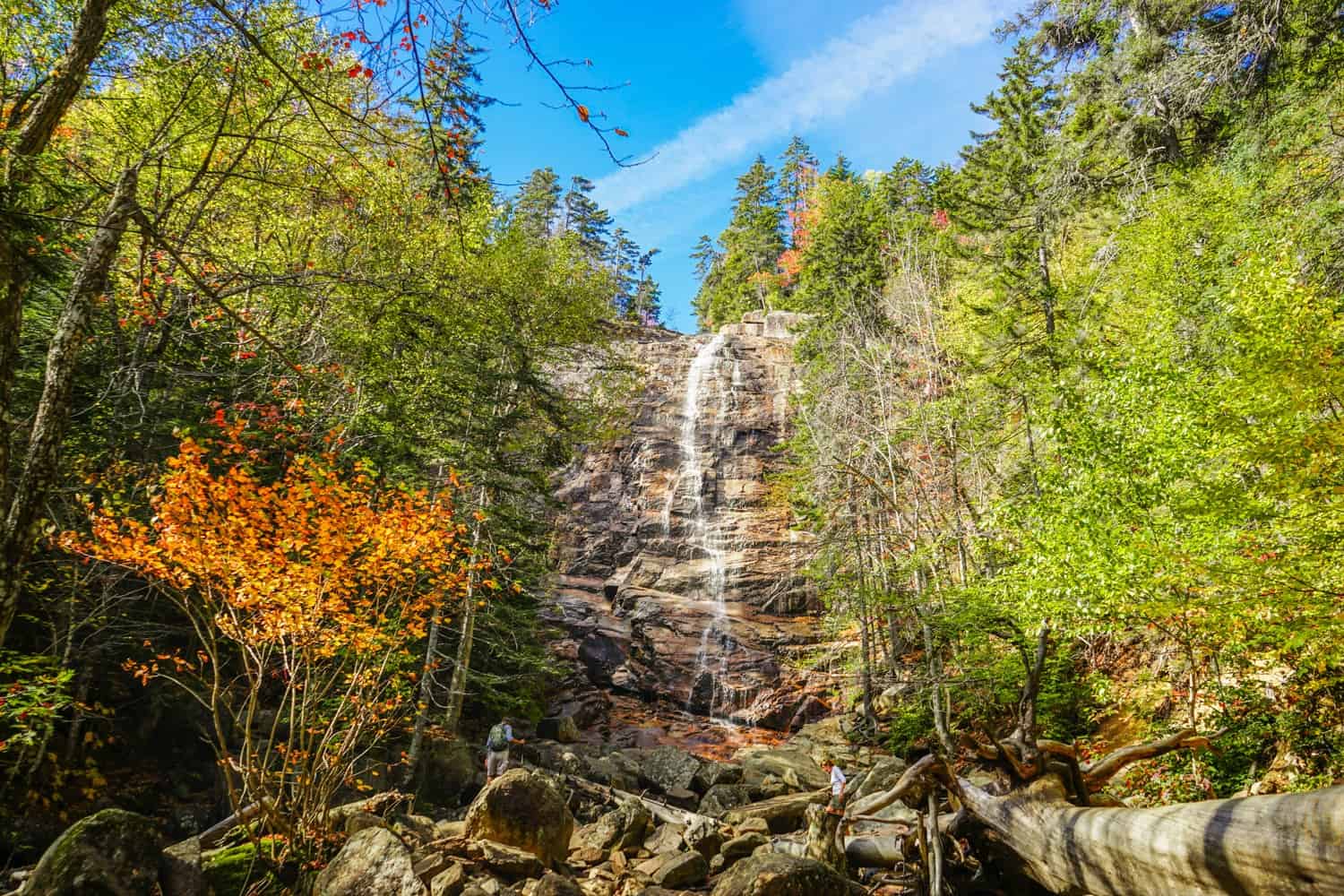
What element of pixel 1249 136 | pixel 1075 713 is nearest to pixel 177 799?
pixel 1075 713

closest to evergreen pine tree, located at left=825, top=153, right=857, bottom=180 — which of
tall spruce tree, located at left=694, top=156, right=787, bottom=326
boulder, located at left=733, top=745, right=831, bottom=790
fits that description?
tall spruce tree, located at left=694, top=156, right=787, bottom=326

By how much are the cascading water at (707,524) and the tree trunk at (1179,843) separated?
1395 centimetres

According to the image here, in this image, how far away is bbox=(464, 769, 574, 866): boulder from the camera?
786cm

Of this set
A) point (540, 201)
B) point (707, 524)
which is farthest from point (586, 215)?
point (707, 524)

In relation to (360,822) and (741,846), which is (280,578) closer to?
(360,822)

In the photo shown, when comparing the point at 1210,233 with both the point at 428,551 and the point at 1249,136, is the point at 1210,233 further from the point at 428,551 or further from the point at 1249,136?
the point at 428,551

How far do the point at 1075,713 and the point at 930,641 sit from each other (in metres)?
2.85

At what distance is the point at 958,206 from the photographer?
648 inches

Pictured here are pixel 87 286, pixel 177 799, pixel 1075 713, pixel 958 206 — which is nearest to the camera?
pixel 87 286

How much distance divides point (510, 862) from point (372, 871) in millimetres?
1900

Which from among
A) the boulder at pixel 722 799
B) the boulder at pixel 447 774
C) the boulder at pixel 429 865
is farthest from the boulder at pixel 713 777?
the boulder at pixel 429 865

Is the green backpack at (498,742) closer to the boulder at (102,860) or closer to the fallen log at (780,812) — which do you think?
the fallen log at (780,812)

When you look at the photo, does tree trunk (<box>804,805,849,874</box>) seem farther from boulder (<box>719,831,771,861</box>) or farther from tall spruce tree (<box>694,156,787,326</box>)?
tall spruce tree (<box>694,156,787,326</box>)

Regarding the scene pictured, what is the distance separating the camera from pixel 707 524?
25828 mm
